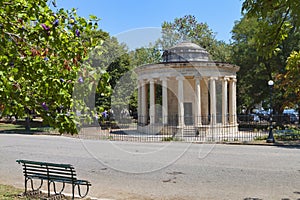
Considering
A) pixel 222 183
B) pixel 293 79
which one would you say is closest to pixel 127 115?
pixel 293 79

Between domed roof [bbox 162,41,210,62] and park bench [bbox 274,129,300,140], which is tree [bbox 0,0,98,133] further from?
domed roof [bbox 162,41,210,62]

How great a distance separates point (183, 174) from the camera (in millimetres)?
10883

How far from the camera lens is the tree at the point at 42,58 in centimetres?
441

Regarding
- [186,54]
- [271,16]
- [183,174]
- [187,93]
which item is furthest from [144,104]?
[271,16]

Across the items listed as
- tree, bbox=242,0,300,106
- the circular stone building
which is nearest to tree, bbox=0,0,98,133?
tree, bbox=242,0,300,106

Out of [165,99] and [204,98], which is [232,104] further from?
[165,99]

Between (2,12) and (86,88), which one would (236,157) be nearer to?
(86,88)

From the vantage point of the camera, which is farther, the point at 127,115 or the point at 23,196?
the point at 127,115

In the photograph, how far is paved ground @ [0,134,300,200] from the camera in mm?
8352

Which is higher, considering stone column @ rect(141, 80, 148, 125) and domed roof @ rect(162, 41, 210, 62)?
domed roof @ rect(162, 41, 210, 62)

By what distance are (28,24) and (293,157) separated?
13.3 metres

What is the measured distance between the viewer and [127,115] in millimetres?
47500

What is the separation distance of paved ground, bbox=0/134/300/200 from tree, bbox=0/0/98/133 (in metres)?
4.02

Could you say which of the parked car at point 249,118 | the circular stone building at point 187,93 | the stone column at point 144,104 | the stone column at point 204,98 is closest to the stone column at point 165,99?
the circular stone building at point 187,93
